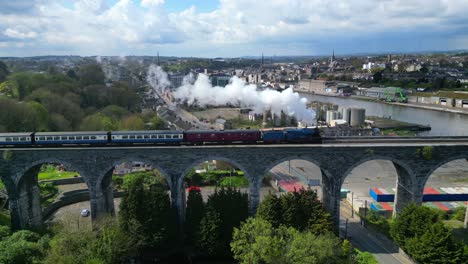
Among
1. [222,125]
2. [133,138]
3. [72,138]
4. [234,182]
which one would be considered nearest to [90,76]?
[222,125]

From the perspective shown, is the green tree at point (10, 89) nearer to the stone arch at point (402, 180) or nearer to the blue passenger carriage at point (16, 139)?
the blue passenger carriage at point (16, 139)

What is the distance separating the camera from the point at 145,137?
27031mm

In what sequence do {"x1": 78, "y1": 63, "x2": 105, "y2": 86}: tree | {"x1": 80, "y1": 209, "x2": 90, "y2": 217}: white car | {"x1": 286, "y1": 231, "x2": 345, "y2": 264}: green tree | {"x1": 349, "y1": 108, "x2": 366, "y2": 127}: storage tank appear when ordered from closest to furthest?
1. {"x1": 286, "y1": 231, "x2": 345, "y2": 264}: green tree
2. {"x1": 80, "y1": 209, "x2": 90, "y2": 217}: white car
3. {"x1": 349, "y1": 108, "x2": 366, "y2": 127}: storage tank
4. {"x1": 78, "y1": 63, "x2": 105, "y2": 86}: tree

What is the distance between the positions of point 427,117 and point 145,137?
85.9m

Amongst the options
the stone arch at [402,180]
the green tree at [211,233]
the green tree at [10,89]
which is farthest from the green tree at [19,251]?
Result: the green tree at [10,89]

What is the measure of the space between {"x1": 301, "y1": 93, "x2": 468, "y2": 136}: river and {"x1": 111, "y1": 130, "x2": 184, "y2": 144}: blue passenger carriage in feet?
205

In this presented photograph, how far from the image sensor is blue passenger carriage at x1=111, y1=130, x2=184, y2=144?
2691 centimetres

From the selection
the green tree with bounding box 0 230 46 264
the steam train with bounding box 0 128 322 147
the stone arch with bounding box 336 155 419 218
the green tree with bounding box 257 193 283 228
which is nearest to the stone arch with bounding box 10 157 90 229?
the steam train with bounding box 0 128 322 147

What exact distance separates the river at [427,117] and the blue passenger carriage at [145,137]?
62.4 meters

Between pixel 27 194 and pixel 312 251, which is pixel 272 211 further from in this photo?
pixel 27 194

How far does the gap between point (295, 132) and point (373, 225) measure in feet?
32.0

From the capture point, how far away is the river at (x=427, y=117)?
244 ft

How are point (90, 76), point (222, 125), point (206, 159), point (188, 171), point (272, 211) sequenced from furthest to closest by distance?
1. point (90, 76)
2. point (222, 125)
3. point (188, 171)
4. point (206, 159)
5. point (272, 211)

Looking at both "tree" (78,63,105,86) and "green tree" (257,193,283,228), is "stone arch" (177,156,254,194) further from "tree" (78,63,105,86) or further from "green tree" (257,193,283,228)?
"tree" (78,63,105,86)
